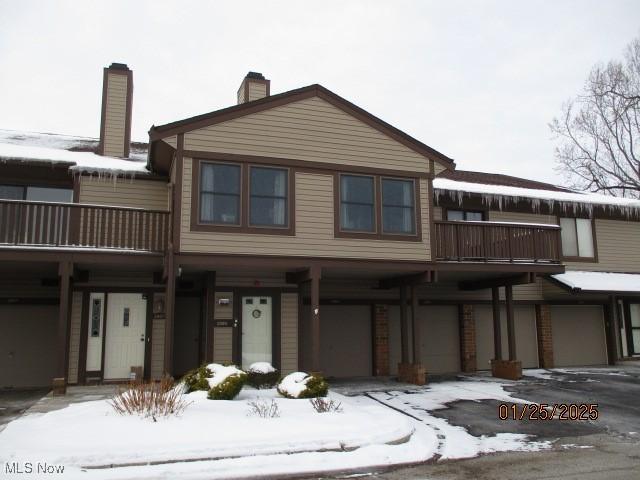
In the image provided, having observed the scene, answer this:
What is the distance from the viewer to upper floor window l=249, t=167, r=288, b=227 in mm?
12719

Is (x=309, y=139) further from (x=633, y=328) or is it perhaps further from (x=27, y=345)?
(x=633, y=328)

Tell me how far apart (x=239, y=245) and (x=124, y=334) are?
395 cm

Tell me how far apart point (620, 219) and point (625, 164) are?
15.8 metres

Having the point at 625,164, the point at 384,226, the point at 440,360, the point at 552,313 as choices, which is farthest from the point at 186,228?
the point at 625,164

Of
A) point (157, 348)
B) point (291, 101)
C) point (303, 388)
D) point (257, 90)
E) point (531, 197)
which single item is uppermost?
point (257, 90)

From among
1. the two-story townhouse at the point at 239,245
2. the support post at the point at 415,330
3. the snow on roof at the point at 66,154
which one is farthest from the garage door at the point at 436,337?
the snow on roof at the point at 66,154

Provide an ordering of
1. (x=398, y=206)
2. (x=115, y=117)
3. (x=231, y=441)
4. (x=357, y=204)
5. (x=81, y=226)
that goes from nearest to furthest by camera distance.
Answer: (x=231, y=441) → (x=81, y=226) → (x=357, y=204) → (x=398, y=206) → (x=115, y=117)

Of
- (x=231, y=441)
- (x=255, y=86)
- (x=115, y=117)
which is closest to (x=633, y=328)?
(x=255, y=86)

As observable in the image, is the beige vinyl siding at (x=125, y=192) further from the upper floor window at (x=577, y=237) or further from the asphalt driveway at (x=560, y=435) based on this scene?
the upper floor window at (x=577, y=237)

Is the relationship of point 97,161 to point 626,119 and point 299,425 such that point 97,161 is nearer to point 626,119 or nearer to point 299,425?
point 299,425

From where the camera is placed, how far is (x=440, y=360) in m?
17.0

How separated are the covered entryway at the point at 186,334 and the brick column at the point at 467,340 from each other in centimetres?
799

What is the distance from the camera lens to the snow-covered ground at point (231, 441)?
6535 millimetres

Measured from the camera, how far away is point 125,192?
46.8 ft
